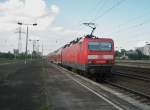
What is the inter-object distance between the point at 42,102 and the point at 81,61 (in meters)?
14.0

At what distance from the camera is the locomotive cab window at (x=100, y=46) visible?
2448 centimetres

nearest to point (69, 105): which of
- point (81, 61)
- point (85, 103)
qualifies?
point (85, 103)

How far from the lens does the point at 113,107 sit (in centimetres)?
1092

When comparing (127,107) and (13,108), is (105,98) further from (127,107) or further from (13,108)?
(13,108)

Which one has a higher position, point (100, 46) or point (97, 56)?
point (100, 46)

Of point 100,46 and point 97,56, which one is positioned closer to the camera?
point 97,56

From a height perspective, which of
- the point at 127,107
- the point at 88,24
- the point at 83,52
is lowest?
the point at 127,107

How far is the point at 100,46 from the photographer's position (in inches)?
970

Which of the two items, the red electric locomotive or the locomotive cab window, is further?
the locomotive cab window

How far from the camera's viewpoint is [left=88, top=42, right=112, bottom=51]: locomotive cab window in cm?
2448

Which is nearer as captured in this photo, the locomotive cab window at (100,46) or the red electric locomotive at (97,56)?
the red electric locomotive at (97,56)

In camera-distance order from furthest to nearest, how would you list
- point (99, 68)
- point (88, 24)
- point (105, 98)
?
point (88, 24)
point (99, 68)
point (105, 98)

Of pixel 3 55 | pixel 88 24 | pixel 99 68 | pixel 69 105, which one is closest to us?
pixel 69 105

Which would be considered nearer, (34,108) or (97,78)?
(34,108)
